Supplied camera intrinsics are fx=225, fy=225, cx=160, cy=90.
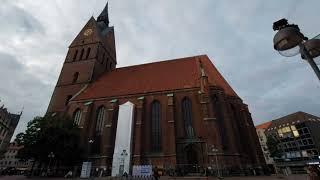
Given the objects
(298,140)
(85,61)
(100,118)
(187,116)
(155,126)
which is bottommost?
(155,126)

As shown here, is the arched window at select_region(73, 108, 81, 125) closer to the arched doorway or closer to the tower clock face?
the arched doorway

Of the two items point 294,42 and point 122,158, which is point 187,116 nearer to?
point 122,158

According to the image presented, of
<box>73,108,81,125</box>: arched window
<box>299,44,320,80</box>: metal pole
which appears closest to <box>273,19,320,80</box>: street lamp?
<box>299,44,320,80</box>: metal pole

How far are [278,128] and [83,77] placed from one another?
52.1m

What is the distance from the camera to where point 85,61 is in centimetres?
4250

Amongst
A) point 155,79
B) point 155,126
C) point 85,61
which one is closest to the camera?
point 155,126

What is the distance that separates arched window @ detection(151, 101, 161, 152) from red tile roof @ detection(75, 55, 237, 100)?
2.75 meters

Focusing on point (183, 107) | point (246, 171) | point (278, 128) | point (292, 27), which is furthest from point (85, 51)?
point (278, 128)

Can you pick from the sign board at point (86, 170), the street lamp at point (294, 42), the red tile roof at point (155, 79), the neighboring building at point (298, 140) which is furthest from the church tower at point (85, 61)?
the neighboring building at point (298, 140)

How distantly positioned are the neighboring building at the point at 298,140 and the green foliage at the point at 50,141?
45.3 m

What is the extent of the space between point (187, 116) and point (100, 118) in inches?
519

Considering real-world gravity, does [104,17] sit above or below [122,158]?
above

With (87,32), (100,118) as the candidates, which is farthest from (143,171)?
(87,32)

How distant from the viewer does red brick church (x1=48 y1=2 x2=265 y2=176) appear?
2689cm
